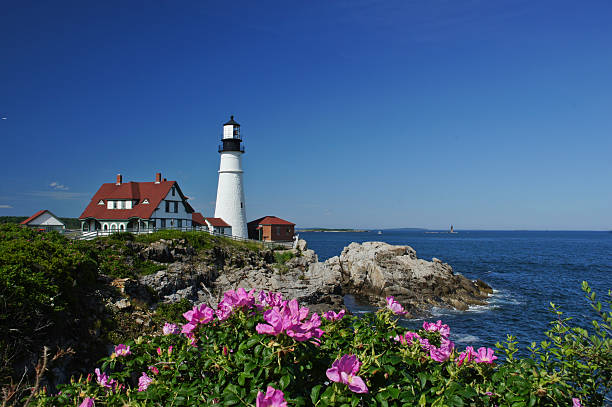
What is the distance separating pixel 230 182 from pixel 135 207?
1163 centimetres

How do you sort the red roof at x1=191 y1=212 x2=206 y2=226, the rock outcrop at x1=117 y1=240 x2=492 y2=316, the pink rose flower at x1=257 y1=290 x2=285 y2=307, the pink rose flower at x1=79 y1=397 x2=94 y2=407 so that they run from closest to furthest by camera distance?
the pink rose flower at x1=79 y1=397 x2=94 y2=407 < the pink rose flower at x1=257 y1=290 x2=285 y2=307 < the rock outcrop at x1=117 y1=240 x2=492 y2=316 < the red roof at x1=191 y1=212 x2=206 y2=226

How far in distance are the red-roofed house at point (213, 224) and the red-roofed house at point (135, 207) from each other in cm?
296

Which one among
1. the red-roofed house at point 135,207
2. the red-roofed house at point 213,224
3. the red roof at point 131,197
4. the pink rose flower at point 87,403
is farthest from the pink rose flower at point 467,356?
the red-roofed house at point 213,224

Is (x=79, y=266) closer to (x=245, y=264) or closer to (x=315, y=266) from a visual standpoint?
(x=245, y=264)

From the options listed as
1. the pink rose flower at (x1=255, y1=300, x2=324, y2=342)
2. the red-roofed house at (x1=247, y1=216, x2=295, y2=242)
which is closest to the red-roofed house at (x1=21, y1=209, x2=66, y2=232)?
the red-roofed house at (x1=247, y1=216, x2=295, y2=242)

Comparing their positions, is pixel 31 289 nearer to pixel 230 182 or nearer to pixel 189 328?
pixel 189 328

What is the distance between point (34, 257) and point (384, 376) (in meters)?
15.4

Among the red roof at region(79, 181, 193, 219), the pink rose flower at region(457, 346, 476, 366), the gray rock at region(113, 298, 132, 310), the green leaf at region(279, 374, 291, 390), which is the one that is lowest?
the gray rock at region(113, 298, 132, 310)

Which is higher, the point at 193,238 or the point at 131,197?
the point at 131,197

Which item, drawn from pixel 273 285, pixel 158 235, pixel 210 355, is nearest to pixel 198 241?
pixel 158 235

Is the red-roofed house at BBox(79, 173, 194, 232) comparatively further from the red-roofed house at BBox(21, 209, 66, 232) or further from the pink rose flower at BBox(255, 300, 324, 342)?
the pink rose flower at BBox(255, 300, 324, 342)

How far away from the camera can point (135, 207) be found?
1575 inches

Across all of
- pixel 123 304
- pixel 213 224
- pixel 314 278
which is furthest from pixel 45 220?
pixel 314 278

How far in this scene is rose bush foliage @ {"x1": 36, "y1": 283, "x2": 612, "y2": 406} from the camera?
3.02m
